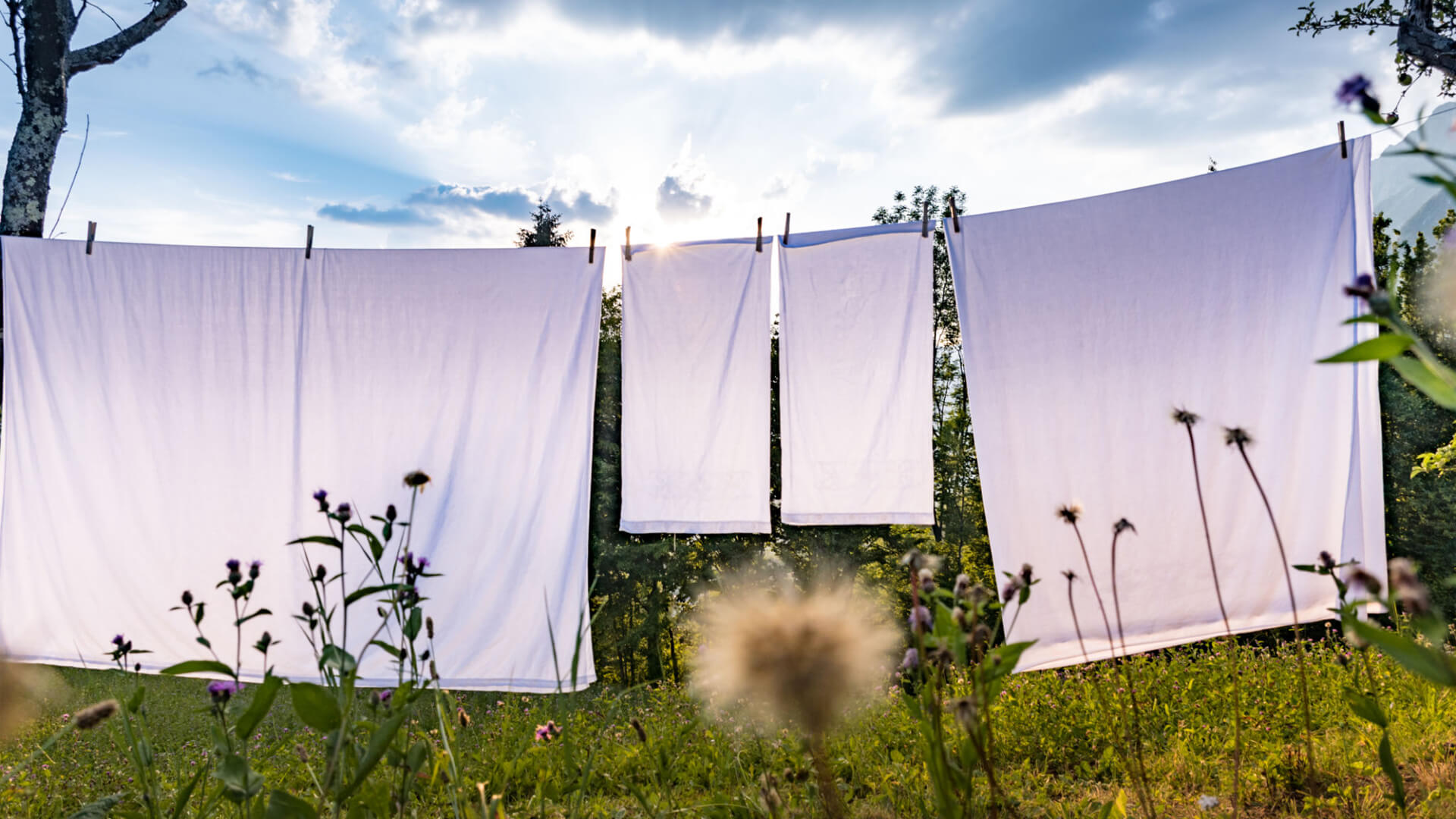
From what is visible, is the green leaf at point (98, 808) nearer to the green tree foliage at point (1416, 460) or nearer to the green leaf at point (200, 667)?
the green leaf at point (200, 667)

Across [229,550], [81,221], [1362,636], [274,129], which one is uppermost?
[274,129]

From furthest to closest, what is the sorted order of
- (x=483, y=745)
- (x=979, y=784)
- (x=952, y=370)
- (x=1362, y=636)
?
(x=952, y=370), (x=483, y=745), (x=979, y=784), (x=1362, y=636)

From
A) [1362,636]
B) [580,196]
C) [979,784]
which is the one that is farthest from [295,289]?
[1362,636]

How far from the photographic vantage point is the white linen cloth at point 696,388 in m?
2.64

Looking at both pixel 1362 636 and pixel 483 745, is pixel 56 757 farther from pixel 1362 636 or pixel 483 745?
pixel 1362 636

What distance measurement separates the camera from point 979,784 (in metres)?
1.49

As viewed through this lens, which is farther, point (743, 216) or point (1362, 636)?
point (743, 216)

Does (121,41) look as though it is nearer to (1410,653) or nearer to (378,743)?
(378,743)

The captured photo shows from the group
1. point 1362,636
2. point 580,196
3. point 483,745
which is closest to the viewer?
point 1362,636

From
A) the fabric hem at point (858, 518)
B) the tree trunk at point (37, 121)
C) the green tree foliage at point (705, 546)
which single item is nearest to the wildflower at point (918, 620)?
the fabric hem at point (858, 518)

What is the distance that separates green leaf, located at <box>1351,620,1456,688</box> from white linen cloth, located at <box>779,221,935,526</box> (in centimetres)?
220

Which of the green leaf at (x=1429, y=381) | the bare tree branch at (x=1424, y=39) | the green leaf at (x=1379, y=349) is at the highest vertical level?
the bare tree branch at (x=1424, y=39)

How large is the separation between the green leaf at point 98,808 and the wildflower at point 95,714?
27 cm

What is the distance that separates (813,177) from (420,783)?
219 cm
